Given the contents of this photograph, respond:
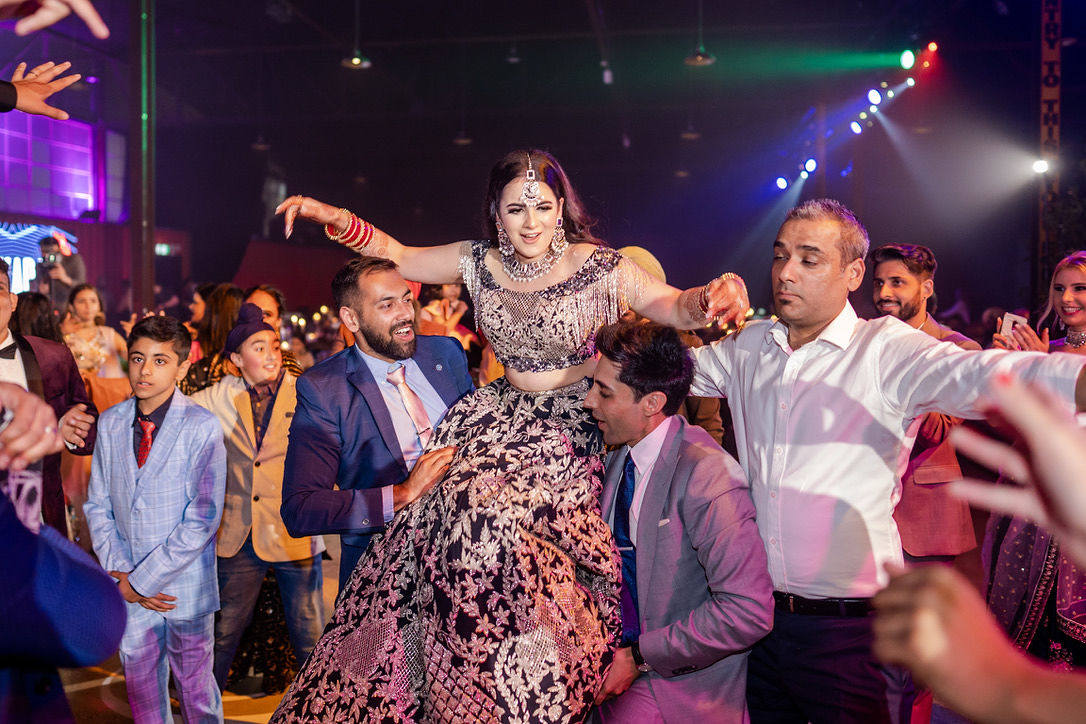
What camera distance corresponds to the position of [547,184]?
2.54 m

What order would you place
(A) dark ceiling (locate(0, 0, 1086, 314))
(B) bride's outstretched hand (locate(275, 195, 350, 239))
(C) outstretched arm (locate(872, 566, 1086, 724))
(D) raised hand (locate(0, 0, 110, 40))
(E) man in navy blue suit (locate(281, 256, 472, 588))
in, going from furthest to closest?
(A) dark ceiling (locate(0, 0, 1086, 314)) → (B) bride's outstretched hand (locate(275, 195, 350, 239)) → (E) man in navy blue suit (locate(281, 256, 472, 588)) → (D) raised hand (locate(0, 0, 110, 40)) → (C) outstretched arm (locate(872, 566, 1086, 724))

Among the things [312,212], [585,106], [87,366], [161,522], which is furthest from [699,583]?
[585,106]

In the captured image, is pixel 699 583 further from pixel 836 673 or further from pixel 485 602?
pixel 485 602

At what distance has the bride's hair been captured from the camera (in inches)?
100.0

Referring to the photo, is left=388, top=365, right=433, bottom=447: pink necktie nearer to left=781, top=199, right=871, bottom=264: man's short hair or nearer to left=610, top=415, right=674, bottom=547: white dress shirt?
left=610, top=415, right=674, bottom=547: white dress shirt

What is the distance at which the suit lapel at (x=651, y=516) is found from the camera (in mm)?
2278

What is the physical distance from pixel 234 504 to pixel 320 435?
1383 millimetres

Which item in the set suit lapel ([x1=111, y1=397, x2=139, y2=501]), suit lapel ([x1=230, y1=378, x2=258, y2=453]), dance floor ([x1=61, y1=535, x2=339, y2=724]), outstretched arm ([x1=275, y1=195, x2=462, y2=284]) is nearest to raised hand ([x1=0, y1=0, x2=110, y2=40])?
outstretched arm ([x1=275, y1=195, x2=462, y2=284])

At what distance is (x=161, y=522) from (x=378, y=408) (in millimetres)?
1109

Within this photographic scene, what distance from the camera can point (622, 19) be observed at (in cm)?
1180

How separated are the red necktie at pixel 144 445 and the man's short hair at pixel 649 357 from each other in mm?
1772

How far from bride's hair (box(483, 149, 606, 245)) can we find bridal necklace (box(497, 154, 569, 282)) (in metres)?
0.03

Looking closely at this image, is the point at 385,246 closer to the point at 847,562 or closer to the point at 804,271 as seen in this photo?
the point at 804,271

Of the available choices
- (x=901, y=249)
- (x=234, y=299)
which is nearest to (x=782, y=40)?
(x=901, y=249)
